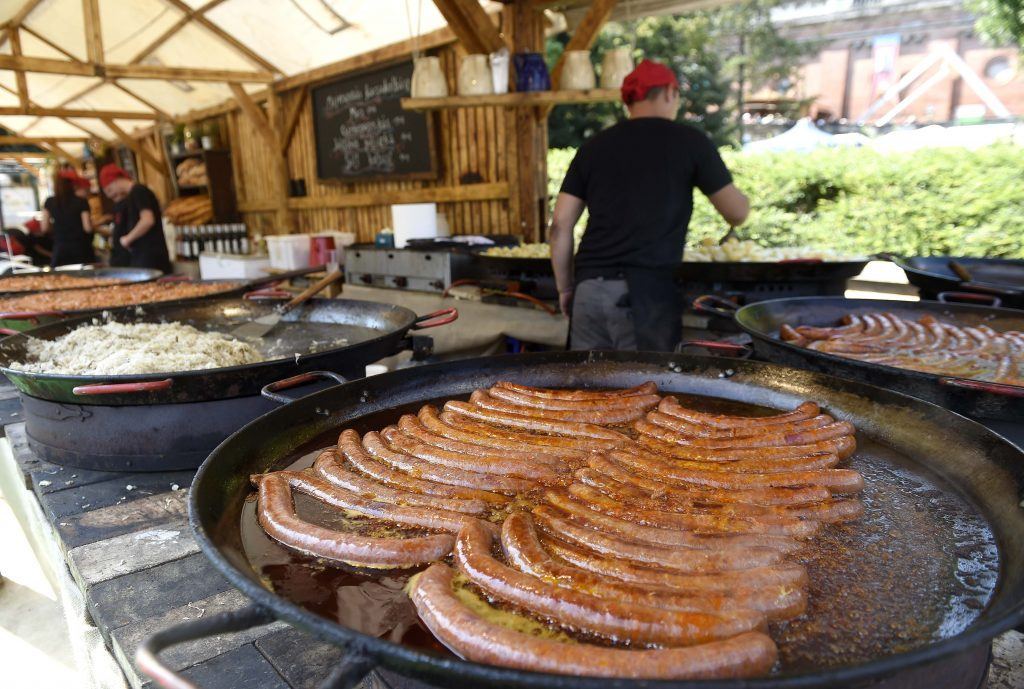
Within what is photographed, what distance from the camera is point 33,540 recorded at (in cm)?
395

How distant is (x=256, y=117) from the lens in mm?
10883

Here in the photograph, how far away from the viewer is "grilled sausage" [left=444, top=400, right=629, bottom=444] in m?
2.05

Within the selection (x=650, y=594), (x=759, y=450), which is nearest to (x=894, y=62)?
(x=759, y=450)

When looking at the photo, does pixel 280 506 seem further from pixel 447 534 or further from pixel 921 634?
pixel 921 634

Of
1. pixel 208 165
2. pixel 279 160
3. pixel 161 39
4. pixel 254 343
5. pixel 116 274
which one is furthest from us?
pixel 208 165

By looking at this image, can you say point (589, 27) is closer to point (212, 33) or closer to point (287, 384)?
point (287, 384)

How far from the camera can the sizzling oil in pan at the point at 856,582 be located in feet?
3.86

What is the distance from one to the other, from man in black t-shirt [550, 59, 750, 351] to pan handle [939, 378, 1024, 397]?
2244mm

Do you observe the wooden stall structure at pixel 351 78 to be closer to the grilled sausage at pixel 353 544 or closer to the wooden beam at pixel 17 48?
the wooden beam at pixel 17 48

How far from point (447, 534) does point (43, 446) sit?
2210mm

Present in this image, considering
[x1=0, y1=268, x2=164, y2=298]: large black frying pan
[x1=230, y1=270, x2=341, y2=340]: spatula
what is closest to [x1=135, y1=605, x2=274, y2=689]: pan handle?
[x1=230, y1=270, x2=341, y2=340]: spatula

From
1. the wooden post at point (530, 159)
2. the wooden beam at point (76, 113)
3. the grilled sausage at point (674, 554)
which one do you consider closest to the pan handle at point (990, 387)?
the grilled sausage at point (674, 554)

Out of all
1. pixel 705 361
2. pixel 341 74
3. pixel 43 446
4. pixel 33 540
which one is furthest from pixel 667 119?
pixel 341 74

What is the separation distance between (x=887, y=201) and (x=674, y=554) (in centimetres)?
1177
